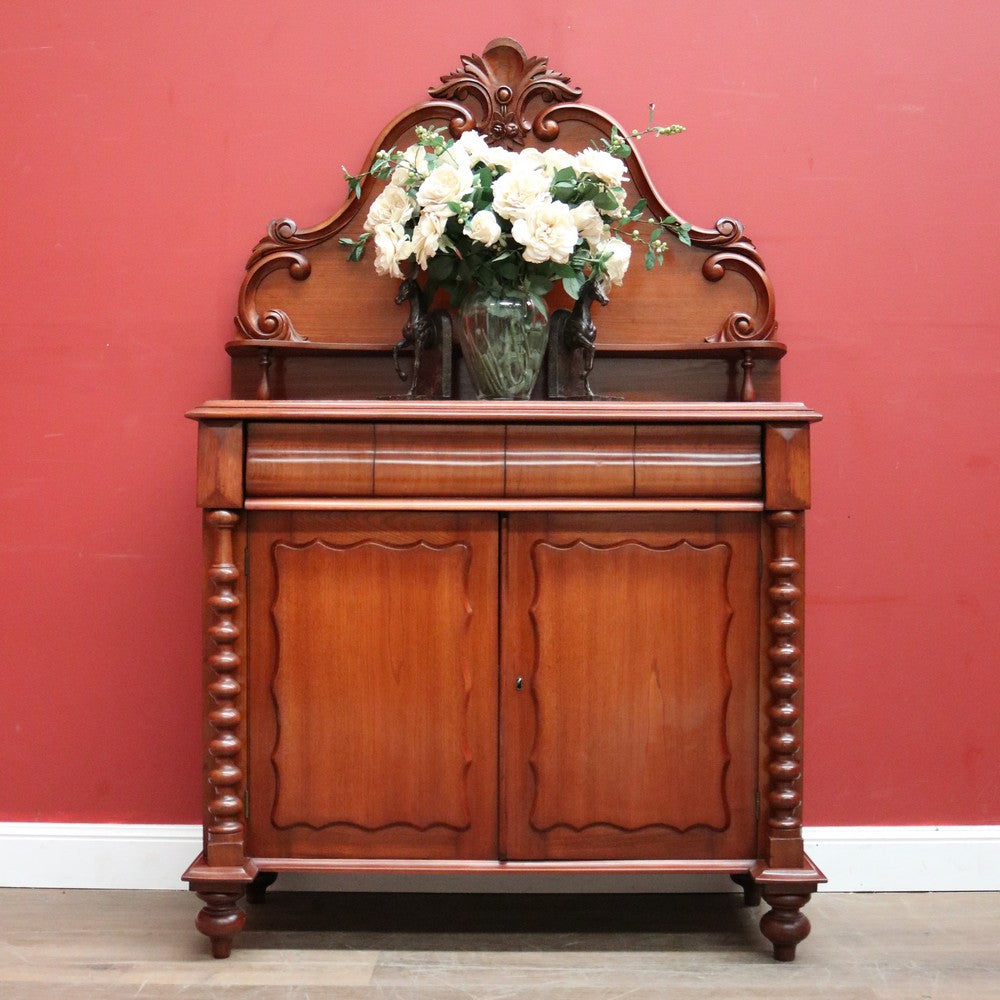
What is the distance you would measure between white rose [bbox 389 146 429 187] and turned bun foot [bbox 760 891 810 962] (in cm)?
155

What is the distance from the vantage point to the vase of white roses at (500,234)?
1.90 m

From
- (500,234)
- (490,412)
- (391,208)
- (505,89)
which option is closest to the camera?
(490,412)

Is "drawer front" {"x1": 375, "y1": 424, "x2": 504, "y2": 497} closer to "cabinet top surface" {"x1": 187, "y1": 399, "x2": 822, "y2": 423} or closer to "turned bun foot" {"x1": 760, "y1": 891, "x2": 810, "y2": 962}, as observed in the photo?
"cabinet top surface" {"x1": 187, "y1": 399, "x2": 822, "y2": 423}

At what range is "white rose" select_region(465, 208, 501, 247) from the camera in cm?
188

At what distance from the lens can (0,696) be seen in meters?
2.30

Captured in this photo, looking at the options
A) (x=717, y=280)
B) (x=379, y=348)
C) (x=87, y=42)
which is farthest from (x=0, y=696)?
(x=717, y=280)

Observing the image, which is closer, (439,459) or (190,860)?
(439,459)

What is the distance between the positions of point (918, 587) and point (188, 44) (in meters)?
2.10

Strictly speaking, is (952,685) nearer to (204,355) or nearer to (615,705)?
(615,705)

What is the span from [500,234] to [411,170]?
0.84 ft

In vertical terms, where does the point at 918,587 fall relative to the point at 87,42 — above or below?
below

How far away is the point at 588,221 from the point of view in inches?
78.2

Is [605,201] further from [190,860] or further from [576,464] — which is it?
[190,860]

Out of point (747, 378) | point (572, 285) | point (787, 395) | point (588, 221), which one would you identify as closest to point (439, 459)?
point (572, 285)
